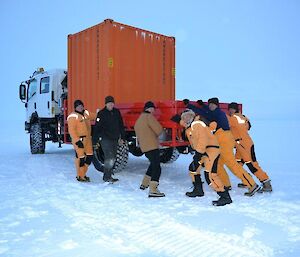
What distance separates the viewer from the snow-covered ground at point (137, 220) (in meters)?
3.42

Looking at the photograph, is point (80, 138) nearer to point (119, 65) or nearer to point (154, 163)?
point (154, 163)

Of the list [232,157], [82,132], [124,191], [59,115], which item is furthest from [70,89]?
[232,157]

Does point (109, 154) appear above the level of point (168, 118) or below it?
below

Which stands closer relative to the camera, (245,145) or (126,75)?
(245,145)

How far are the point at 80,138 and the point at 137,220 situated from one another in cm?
299

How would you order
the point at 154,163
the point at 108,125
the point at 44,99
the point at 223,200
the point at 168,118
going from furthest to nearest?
the point at 44,99
the point at 108,125
the point at 168,118
the point at 154,163
the point at 223,200

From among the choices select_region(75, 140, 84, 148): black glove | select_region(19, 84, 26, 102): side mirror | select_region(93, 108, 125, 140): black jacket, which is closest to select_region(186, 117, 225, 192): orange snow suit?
select_region(93, 108, 125, 140): black jacket

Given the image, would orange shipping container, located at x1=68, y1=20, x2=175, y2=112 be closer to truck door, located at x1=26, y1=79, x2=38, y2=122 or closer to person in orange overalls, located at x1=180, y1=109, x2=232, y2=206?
truck door, located at x1=26, y1=79, x2=38, y2=122

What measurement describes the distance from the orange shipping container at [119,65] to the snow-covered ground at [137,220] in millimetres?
2166

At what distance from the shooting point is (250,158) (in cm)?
590

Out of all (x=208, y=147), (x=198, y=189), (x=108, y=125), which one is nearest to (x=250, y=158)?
(x=198, y=189)

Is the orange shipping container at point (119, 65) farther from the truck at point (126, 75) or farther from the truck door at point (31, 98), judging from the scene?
the truck door at point (31, 98)

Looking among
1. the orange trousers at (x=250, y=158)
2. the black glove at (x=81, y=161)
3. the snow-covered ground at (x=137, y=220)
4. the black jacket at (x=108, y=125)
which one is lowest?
the snow-covered ground at (x=137, y=220)

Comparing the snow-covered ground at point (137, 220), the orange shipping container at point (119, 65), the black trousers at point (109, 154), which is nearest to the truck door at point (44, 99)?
the orange shipping container at point (119, 65)
